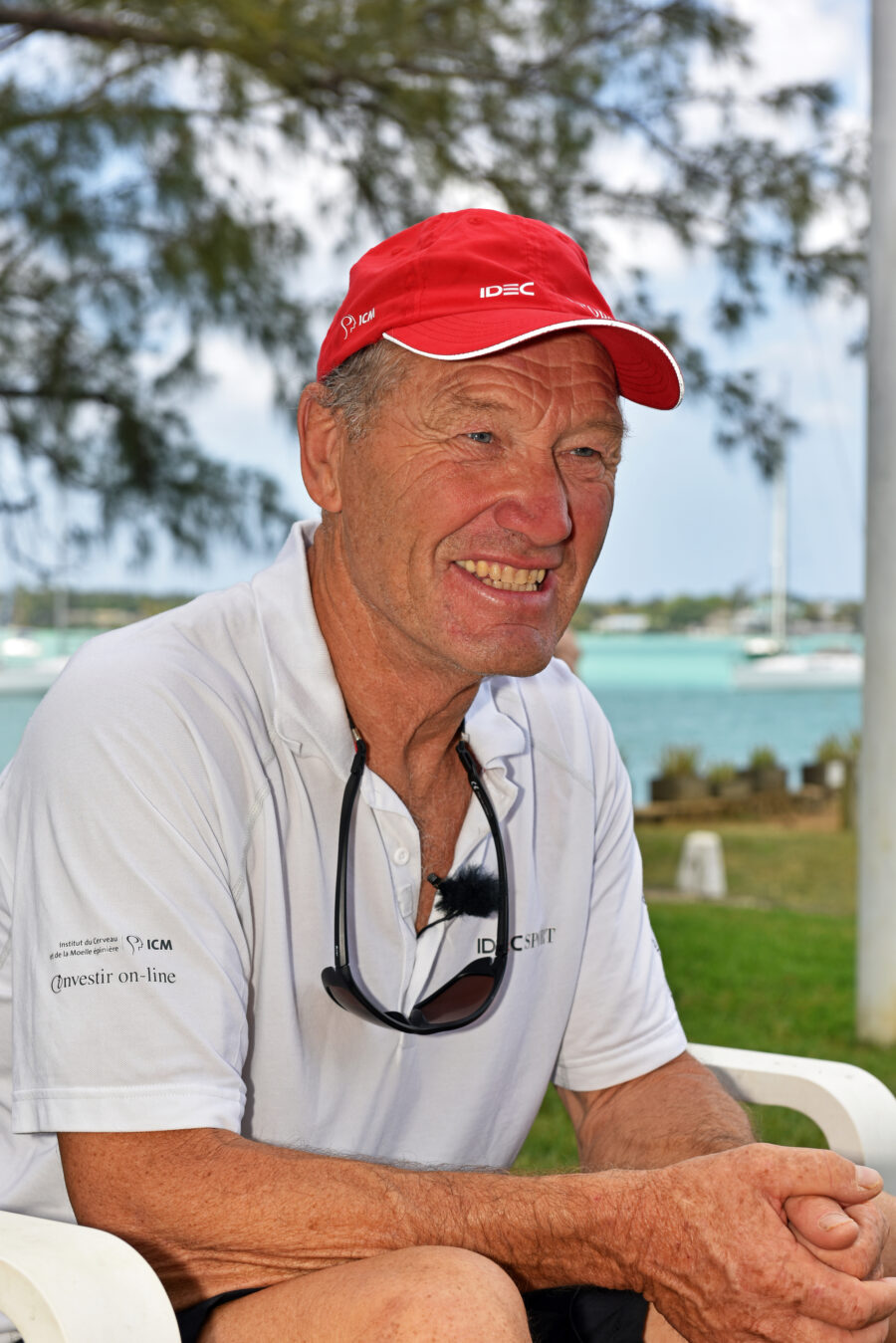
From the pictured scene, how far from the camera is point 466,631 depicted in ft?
5.10

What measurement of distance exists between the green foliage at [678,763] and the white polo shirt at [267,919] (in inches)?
547

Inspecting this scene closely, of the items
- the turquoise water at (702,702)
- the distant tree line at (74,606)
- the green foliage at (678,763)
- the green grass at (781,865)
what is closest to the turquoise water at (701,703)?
the turquoise water at (702,702)

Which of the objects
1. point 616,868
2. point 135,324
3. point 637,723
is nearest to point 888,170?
point 135,324

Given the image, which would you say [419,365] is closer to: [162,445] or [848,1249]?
[848,1249]

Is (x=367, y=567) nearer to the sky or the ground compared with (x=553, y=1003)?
nearer to the sky

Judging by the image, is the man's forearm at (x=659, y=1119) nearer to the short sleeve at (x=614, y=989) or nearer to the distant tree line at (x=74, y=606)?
the short sleeve at (x=614, y=989)

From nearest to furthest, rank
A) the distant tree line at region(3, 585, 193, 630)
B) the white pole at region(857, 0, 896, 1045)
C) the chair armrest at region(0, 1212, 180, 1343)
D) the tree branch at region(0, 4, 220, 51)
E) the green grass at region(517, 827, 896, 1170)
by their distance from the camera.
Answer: the chair armrest at region(0, 1212, 180, 1343)
the green grass at region(517, 827, 896, 1170)
the white pole at region(857, 0, 896, 1045)
the tree branch at region(0, 4, 220, 51)
the distant tree line at region(3, 585, 193, 630)

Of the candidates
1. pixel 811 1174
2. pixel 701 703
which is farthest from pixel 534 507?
pixel 701 703

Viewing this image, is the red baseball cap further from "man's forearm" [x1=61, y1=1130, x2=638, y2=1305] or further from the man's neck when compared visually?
"man's forearm" [x1=61, y1=1130, x2=638, y2=1305]

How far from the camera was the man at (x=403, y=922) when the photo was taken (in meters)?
1.22

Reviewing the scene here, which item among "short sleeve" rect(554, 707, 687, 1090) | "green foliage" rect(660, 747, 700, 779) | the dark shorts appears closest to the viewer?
the dark shorts

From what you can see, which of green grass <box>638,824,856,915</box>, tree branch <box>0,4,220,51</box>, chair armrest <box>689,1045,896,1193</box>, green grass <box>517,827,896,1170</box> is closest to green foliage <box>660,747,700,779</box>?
green grass <box>638,824,856,915</box>

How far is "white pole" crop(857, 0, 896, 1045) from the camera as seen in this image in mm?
4348

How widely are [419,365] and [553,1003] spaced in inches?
30.2
